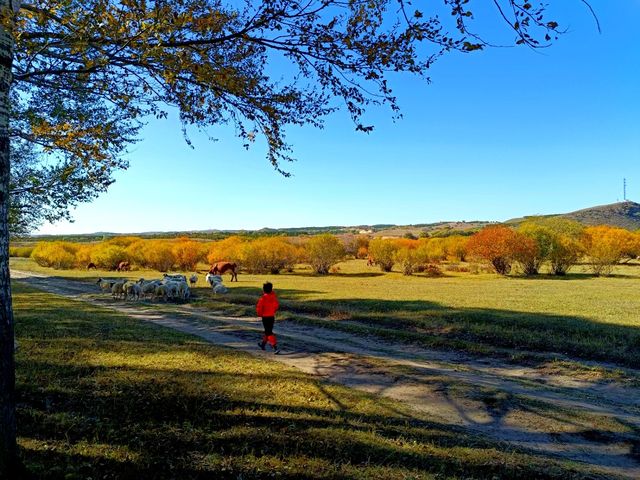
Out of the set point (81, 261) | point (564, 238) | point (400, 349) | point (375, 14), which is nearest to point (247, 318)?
point (400, 349)

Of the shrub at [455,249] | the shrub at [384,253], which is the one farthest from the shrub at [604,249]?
the shrub at [384,253]

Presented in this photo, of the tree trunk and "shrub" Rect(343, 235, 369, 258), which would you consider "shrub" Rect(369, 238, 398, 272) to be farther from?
the tree trunk

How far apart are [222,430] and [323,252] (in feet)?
148

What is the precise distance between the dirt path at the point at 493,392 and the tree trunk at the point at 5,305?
535 centimetres

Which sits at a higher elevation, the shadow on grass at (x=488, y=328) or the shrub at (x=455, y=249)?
the shrub at (x=455, y=249)

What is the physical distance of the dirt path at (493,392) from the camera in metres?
5.99

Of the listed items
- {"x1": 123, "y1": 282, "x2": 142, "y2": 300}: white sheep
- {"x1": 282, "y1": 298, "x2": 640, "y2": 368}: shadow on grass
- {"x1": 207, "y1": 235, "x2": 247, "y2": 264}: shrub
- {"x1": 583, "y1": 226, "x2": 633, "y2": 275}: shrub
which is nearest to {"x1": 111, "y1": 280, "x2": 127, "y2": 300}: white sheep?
{"x1": 123, "y1": 282, "x2": 142, "y2": 300}: white sheep

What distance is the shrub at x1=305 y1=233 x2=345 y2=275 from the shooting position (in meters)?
50.7

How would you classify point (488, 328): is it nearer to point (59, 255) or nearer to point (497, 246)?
point (497, 246)

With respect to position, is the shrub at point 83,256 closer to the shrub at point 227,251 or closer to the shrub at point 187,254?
the shrub at point 187,254

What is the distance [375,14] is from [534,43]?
1886mm

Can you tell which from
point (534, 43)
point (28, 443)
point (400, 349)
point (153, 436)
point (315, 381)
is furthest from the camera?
point (400, 349)

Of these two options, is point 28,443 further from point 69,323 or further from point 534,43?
point 69,323

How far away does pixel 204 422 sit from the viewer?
5.85 metres
